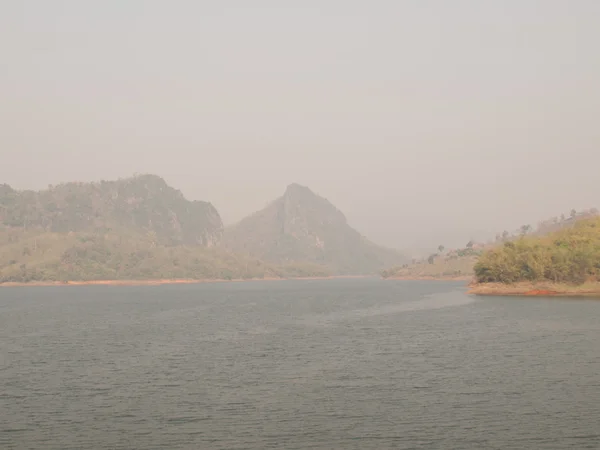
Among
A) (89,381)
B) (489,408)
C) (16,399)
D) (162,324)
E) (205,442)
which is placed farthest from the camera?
(162,324)

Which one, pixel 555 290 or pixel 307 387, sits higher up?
pixel 307 387

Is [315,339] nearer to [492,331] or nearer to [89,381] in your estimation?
[492,331]

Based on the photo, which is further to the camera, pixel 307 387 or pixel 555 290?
pixel 555 290

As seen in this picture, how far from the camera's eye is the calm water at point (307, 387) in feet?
148

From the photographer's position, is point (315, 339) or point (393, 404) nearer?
point (393, 404)

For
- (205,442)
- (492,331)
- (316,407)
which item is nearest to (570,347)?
(492,331)

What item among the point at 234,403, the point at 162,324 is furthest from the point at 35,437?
the point at 162,324

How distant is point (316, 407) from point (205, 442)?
500 inches

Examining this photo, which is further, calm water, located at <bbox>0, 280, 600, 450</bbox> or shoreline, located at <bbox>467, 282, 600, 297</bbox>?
shoreline, located at <bbox>467, 282, 600, 297</bbox>

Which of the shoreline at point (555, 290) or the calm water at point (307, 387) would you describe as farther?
the shoreline at point (555, 290)

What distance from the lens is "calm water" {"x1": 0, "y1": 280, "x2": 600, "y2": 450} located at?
4509cm

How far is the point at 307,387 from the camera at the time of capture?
61250mm

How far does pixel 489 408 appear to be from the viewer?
5219 cm

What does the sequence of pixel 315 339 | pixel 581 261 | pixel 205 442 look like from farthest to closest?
pixel 581 261 → pixel 315 339 → pixel 205 442
